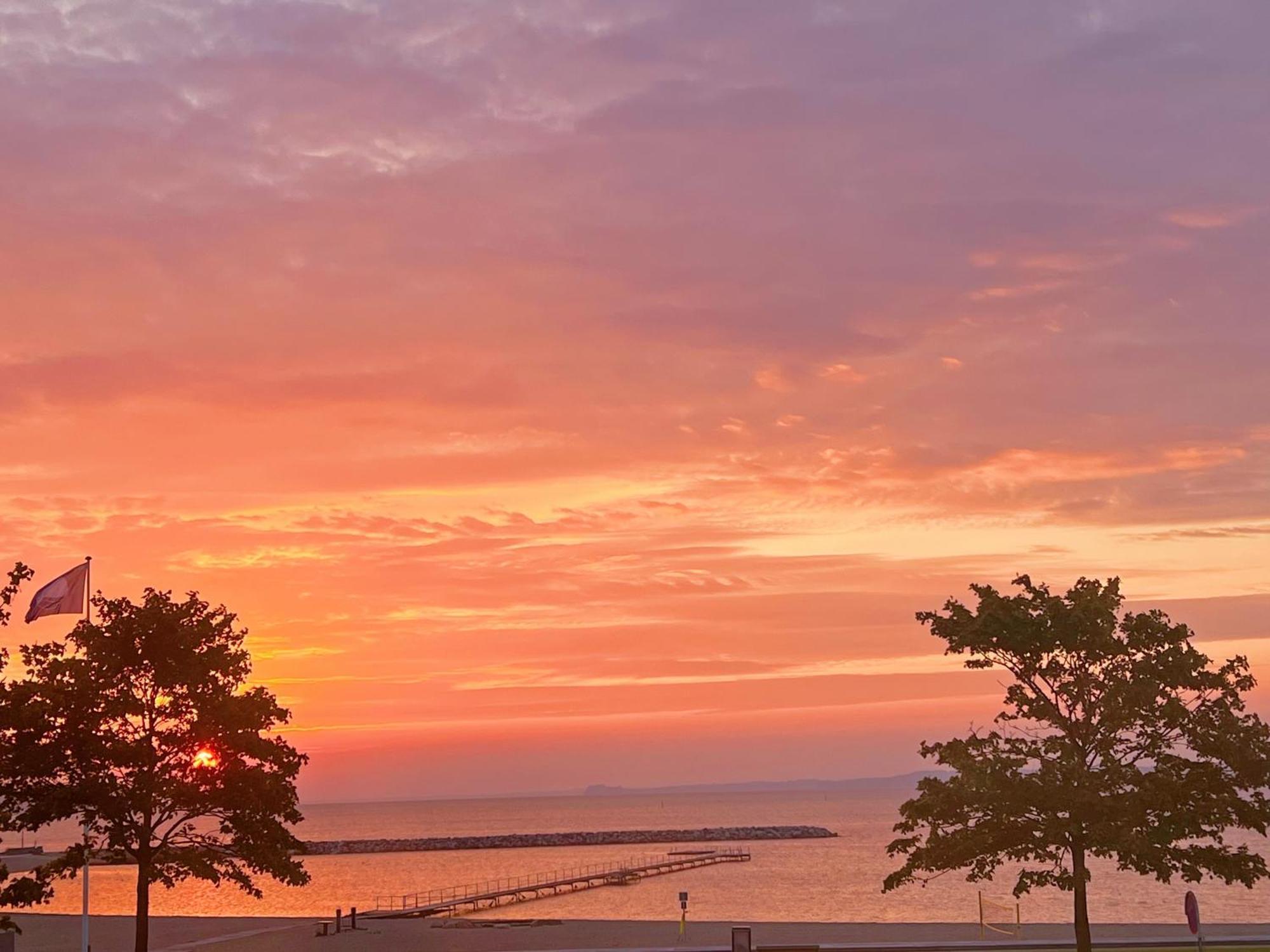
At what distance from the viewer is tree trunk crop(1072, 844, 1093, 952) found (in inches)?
1462

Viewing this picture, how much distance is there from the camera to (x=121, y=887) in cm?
14525

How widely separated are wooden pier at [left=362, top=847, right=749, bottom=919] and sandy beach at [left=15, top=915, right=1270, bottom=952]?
12782 mm

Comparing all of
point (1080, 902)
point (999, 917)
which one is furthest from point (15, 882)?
point (999, 917)

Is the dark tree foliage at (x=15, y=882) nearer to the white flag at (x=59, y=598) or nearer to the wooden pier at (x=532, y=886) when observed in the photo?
the white flag at (x=59, y=598)

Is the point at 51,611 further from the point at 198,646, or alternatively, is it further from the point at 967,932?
the point at 967,932

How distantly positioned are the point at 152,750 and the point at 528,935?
3258 cm

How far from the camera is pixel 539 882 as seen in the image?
137 meters

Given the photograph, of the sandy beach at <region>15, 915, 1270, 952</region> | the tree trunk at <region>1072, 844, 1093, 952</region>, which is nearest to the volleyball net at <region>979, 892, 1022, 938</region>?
the sandy beach at <region>15, 915, 1270, 952</region>

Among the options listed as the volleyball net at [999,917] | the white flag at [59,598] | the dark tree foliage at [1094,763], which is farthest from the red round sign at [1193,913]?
the white flag at [59,598]

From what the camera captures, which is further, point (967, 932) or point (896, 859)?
point (896, 859)

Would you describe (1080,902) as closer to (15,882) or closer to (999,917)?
(15,882)

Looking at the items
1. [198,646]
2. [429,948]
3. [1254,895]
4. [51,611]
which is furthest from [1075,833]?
[1254,895]

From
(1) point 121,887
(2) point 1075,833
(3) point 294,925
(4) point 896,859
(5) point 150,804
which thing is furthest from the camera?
(4) point 896,859

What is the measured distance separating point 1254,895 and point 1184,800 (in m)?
96.0
